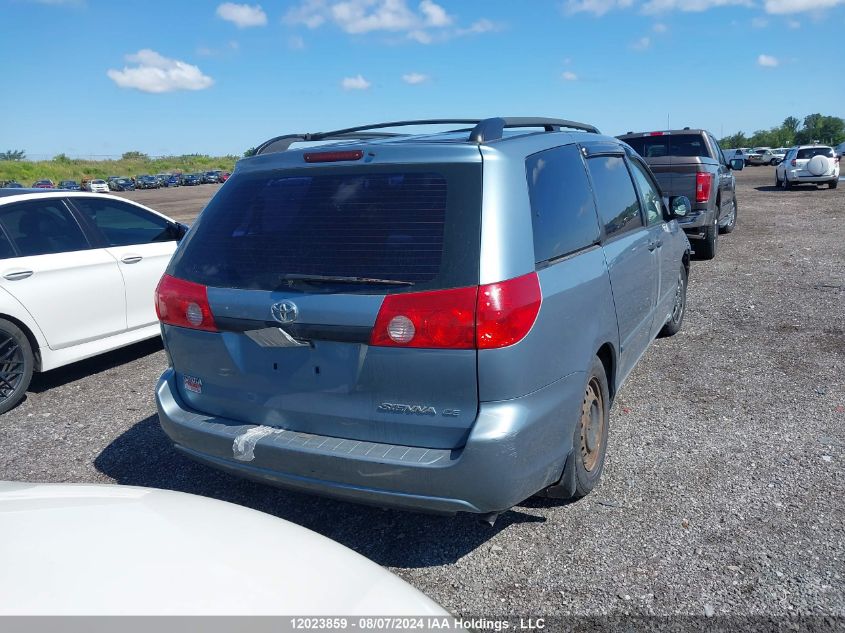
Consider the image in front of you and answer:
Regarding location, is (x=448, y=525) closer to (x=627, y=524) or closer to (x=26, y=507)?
(x=627, y=524)

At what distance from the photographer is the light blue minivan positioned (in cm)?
284

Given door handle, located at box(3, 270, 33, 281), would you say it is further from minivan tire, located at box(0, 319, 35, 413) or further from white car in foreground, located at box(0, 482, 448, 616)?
white car in foreground, located at box(0, 482, 448, 616)

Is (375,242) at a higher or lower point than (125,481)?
higher

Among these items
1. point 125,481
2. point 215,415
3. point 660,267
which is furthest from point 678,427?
point 125,481

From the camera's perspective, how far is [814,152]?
24.5 m

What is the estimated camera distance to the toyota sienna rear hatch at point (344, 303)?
285 cm

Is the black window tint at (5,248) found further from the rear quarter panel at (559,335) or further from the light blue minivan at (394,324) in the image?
the rear quarter panel at (559,335)

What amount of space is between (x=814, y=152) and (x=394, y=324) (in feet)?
85.4

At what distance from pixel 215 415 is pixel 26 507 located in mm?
1337

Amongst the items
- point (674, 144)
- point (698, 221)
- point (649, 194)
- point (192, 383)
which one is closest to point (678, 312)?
point (649, 194)

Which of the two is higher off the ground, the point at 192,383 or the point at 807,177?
the point at 192,383

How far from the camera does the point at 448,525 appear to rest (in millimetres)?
3617

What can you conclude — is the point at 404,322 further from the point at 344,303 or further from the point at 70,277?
the point at 70,277

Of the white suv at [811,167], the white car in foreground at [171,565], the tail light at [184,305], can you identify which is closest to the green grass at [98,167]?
the white suv at [811,167]
